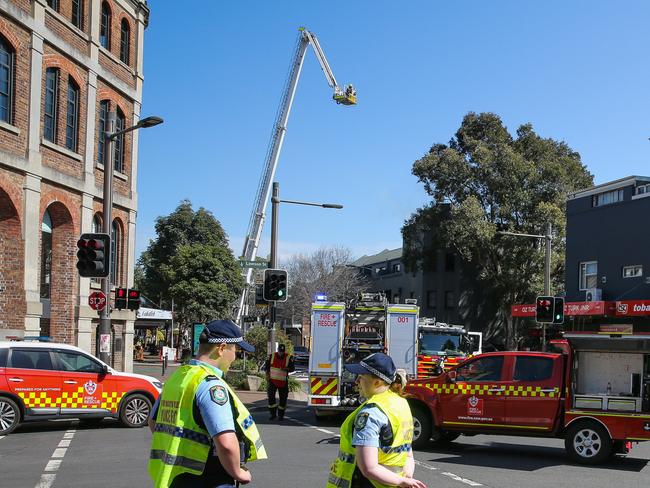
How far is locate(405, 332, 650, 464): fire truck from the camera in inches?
491

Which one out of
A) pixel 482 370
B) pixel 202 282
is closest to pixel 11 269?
pixel 482 370

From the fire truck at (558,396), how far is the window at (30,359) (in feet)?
21.9

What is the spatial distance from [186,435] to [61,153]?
22.4 meters

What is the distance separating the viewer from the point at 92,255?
1783 cm

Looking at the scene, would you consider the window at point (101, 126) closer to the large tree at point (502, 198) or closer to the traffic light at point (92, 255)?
the traffic light at point (92, 255)

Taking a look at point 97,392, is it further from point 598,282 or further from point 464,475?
point 598,282

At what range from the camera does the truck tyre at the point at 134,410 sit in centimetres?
1588

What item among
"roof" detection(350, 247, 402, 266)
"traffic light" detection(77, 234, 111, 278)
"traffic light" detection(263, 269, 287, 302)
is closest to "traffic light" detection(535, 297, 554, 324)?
"traffic light" detection(263, 269, 287, 302)

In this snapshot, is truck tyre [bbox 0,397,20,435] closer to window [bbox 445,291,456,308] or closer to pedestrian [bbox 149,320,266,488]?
pedestrian [bbox 149,320,266,488]

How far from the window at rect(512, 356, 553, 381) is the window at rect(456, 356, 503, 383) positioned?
303mm

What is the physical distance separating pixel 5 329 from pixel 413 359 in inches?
446

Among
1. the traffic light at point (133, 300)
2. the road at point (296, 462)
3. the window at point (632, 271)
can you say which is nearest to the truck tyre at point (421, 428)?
the road at point (296, 462)

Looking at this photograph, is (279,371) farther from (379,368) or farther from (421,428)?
(379,368)

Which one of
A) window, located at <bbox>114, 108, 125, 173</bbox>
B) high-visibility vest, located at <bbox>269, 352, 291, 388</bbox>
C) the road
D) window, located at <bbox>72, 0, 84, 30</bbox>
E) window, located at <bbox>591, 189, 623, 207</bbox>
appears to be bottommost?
the road
